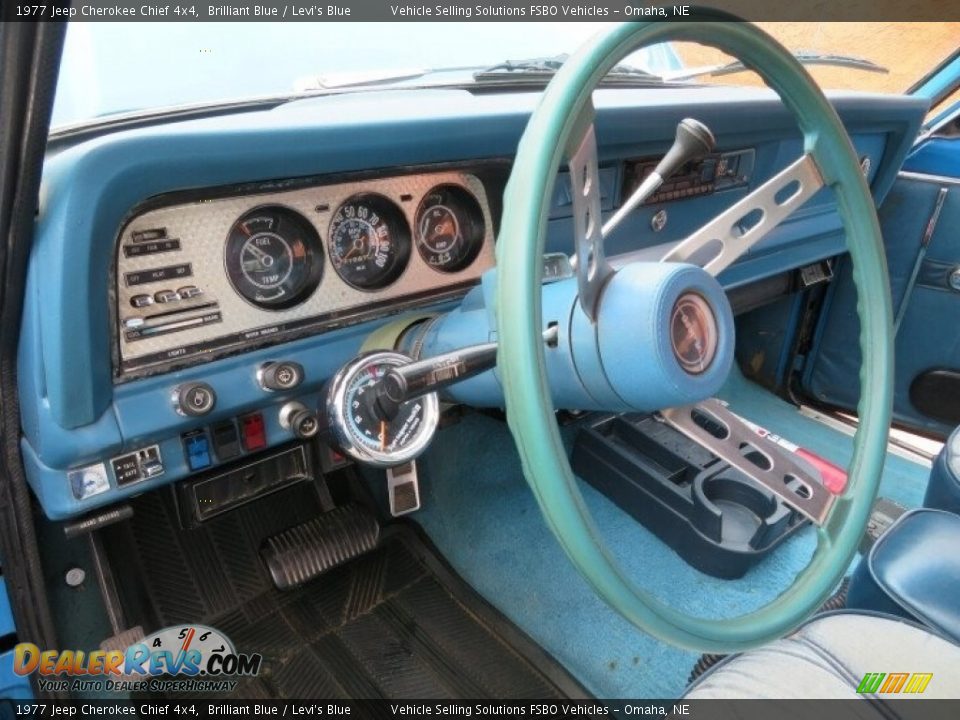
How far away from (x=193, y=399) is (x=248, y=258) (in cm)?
25

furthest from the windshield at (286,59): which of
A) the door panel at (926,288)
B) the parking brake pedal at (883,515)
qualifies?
the parking brake pedal at (883,515)

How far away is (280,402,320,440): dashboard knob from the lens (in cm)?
126

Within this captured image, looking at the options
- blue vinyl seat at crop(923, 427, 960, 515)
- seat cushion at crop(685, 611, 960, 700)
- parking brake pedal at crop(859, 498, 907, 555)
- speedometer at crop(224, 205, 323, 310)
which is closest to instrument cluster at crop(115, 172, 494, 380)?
speedometer at crop(224, 205, 323, 310)

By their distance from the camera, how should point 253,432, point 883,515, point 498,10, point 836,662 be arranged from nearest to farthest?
point 836,662 < point 253,432 < point 498,10 < point 883,515

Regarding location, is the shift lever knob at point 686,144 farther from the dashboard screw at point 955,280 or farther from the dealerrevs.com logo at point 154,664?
the dashboard screw at point 955,280

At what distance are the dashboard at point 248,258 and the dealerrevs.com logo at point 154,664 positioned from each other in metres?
0.35

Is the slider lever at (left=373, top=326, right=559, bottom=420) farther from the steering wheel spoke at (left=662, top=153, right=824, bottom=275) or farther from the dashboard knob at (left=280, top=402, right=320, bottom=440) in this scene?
the dashboard knob at (left=280, top=402, right=320, bottom=440)

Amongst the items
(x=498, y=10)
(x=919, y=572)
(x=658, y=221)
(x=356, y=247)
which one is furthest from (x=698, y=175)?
(x=919, y=572)

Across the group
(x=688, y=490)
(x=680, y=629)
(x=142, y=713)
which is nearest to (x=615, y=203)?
(x=688, y=490)

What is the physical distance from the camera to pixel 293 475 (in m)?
1.49

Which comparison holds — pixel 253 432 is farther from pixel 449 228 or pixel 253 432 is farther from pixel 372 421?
pixel 449 228

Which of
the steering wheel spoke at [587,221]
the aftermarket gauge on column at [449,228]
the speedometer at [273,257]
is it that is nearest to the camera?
the steering wheel spoke at [587,221]

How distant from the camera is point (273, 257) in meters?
1.21

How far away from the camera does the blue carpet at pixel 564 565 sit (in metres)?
1.64
